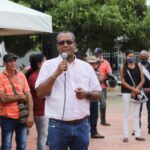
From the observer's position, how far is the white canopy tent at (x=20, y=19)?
6875 mm

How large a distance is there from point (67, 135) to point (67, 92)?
0.41 m

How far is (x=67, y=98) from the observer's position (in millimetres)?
4566

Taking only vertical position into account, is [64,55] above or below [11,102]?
above

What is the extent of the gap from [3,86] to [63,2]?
1515 centimetres

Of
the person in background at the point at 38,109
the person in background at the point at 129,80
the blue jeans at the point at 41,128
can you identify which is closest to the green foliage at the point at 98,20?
the person in background at the point at 129,80

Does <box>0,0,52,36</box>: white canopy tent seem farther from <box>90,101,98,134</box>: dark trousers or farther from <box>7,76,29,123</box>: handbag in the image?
<box>90,101,98,134</box>: dark trousers

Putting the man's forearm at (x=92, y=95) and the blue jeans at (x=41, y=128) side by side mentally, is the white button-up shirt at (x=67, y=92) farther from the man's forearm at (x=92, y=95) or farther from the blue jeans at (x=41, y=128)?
the blue jeans at (x=41, y=128)

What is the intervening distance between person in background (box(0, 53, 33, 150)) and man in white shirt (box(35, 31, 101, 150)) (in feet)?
5.69

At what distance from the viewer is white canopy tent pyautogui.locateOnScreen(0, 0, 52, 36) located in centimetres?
688

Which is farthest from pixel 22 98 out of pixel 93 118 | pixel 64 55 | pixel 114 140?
pixel 93 118

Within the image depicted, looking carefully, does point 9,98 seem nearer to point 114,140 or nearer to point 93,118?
point 114,140

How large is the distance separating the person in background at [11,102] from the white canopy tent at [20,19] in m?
0.67

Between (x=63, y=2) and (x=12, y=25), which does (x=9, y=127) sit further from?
(x=63, y=2)

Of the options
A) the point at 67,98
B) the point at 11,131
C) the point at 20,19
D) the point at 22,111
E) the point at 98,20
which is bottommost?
the point at 11,131
